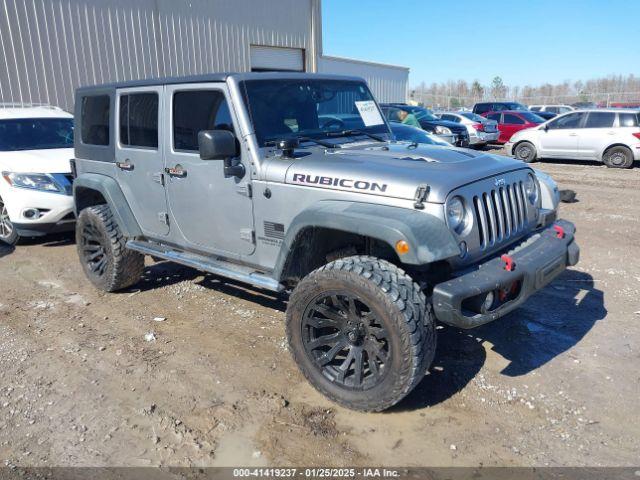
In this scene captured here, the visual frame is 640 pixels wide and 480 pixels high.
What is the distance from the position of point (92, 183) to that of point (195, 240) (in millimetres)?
1479

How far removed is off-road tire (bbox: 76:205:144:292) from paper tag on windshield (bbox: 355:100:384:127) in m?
2.53

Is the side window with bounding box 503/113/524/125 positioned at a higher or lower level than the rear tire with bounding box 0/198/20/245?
higher

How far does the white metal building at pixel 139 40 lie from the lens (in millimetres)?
11688

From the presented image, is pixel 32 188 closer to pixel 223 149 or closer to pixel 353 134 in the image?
pixel 223 149

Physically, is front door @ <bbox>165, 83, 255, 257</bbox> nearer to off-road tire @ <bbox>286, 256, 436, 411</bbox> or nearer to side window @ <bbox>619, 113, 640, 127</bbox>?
off-road tire @ <bbox>286, 256, 436, 411</bbox>

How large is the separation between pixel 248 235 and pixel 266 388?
109cm

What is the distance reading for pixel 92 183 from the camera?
5.10m

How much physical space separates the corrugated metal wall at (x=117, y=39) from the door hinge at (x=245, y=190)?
1034cm

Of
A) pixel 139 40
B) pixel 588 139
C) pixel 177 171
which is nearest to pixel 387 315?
pixel 177 171

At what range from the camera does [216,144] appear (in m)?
3.50

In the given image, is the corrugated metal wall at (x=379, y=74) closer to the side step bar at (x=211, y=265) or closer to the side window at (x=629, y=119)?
the side window at (x=629, y=119)

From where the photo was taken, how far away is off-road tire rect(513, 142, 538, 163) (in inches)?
603

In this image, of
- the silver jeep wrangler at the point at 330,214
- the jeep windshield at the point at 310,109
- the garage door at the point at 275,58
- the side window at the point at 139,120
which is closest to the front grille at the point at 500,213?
the silver jeep wrangler at the point at 330,214

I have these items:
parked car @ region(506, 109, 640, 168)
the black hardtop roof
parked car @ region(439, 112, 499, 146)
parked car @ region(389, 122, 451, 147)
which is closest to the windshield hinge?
the black hardtop roof
